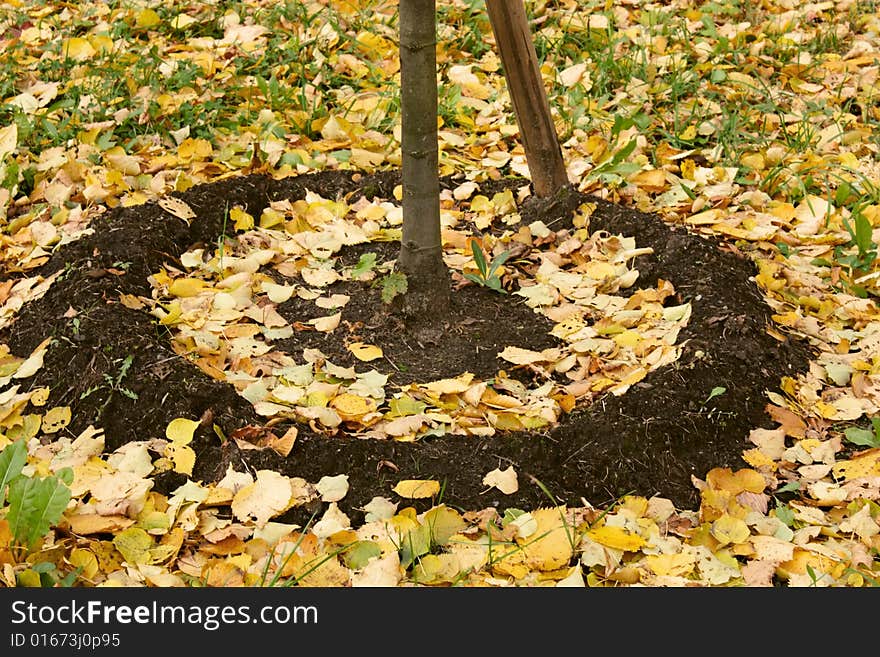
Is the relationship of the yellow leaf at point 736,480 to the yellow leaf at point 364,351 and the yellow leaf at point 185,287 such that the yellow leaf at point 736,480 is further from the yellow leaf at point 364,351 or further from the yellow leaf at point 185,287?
the yellow leaf at point 185,287

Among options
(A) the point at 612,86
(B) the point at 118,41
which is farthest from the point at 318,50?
(A) the point at 612,86

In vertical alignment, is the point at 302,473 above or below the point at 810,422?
above

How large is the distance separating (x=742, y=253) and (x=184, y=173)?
6.06 feet

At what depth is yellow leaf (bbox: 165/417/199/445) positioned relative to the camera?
8.02ft

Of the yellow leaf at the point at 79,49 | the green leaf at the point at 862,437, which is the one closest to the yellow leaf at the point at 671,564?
the green leaf at the point at 862,437

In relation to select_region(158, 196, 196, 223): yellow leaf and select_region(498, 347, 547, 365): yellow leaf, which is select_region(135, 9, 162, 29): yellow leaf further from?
select_region(498, 347, 547, 365): yellow leaf

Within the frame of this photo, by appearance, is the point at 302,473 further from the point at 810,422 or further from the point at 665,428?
the point at 810,422

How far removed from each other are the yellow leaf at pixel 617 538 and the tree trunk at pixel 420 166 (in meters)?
0.91

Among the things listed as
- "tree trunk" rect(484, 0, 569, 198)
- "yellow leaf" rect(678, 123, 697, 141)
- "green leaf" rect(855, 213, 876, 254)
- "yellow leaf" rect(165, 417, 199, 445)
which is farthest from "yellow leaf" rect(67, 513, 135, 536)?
"yellow leaf" rect(678, 123, 697, 141)

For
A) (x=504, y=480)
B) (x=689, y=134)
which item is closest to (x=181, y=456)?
(x=504, y=480)

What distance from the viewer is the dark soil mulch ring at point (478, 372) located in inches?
94.1

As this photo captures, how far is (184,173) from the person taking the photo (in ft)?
12.0

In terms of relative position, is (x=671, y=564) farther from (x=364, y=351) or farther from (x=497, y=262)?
(x=497, y=262)

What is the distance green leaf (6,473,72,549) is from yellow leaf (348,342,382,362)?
891 mm
